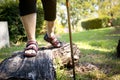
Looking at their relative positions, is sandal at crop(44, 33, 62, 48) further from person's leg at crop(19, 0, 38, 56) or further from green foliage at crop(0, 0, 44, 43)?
green foliage at crop(0, 0, 44, 43)

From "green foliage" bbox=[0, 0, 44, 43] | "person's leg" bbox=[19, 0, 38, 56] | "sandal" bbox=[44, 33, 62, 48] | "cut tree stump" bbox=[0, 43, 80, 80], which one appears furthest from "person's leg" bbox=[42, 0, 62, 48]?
"green foliage" bbox=[0, 0, 44, 43]

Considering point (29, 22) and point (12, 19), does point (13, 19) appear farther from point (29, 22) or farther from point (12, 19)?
point (29, 22)

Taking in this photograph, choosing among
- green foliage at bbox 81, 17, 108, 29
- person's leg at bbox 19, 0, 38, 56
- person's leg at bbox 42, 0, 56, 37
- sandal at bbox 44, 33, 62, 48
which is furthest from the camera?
green foliage at bbox 81, 17, 108, 29

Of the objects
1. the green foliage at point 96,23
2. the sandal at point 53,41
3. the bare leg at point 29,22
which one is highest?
the bare leg at point 29,22

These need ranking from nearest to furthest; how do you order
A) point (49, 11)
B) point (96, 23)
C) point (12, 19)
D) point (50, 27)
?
point (49, 11)
point (50, 27)
point (12, 19)
point (96, 23)

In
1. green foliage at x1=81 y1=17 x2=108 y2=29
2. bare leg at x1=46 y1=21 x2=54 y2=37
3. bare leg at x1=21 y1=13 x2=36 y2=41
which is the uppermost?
bare leg at x1=21 y1=13 x2=36 y2=41

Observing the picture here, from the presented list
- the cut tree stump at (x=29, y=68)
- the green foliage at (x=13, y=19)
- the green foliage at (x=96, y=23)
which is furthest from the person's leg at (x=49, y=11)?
the green foliage at (x=96, y=23)

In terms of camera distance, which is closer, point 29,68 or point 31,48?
point 29,68

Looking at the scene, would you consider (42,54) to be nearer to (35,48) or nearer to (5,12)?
(35,48)

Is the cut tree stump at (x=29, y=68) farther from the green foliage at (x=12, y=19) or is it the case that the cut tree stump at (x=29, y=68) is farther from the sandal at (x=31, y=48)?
the green foliage at (x=12, y=19)

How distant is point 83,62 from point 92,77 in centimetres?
83

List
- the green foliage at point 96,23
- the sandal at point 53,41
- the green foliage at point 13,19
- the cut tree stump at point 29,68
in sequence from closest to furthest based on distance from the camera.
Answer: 1. the cut tree stump at point 29,68
2. the sandal at point 53,41
3. the green foliage at point 13,19
4. the green foliage at point 96,23

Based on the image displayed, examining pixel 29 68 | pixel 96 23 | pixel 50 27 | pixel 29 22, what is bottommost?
pixel 96 23

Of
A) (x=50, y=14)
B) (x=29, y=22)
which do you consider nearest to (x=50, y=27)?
(x=50, y=14)
